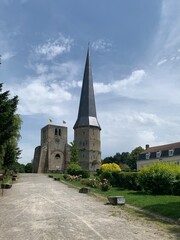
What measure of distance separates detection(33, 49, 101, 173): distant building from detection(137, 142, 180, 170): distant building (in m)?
12.0

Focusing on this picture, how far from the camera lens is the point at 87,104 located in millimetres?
75938

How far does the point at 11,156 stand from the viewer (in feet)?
109

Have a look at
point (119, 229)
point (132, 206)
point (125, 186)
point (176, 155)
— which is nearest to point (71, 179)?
point (125, 186)

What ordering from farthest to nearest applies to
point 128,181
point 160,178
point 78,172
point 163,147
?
point 163,147 → point 78,172 → point 128,181 → point 160,178

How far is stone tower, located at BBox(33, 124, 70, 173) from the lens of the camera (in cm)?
7294

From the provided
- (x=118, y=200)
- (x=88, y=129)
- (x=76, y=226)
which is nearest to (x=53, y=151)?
(x=88, y=129)

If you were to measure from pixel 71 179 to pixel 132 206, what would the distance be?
20587mm

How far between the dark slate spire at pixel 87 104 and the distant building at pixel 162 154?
14636mm

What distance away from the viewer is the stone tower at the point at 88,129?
238 ft

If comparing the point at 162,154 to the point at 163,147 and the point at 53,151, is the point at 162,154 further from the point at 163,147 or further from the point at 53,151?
the point at 53,151

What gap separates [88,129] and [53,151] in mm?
A: 10069

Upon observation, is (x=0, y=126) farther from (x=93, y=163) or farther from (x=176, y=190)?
(x=93, y=163)

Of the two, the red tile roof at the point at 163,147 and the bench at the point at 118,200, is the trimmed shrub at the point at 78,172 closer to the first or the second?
the bench at the point at 118,200

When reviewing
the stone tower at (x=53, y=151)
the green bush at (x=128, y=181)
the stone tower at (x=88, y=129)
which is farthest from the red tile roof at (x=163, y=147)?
the green bush at (x=128, y=181)
